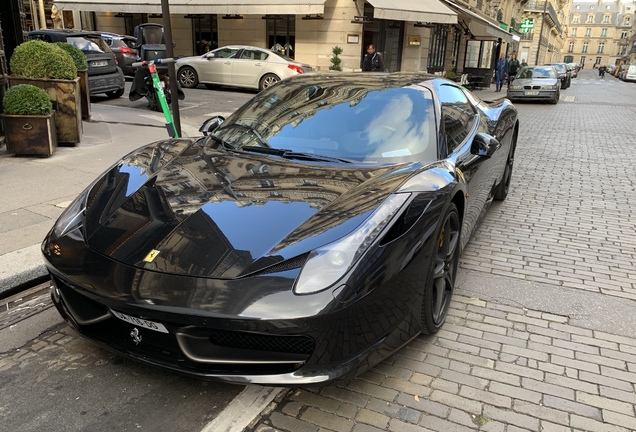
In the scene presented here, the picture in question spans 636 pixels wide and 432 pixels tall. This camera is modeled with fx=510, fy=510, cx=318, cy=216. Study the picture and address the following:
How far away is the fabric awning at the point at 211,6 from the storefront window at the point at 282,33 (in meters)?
2.52

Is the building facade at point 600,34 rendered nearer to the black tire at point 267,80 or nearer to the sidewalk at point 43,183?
the black tire at point 267,80

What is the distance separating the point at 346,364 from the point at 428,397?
0.58 meters

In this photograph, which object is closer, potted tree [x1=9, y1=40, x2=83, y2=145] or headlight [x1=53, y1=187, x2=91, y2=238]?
headlight [x1=53, y1=187, x2=91, y2=238]

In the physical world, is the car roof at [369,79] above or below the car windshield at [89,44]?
above

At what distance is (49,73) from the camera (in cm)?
713

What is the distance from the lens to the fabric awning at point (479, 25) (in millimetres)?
23781

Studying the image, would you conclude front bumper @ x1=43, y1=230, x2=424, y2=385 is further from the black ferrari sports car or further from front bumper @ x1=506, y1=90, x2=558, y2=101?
front bumper @ x1=506, y1=90, x2=558, y2=101

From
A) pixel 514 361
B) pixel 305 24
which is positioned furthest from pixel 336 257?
pixel 305 24

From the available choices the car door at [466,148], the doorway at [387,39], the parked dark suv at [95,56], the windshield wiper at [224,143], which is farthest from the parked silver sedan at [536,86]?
the windshield wiper at [224,143]

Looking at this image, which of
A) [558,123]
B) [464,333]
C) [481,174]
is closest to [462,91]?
[481,174]

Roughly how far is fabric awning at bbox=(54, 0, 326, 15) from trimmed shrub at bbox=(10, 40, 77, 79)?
1270cm

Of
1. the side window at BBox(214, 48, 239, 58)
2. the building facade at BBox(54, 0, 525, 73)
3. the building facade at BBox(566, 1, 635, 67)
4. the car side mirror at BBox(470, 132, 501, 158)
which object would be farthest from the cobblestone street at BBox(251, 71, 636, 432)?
the building facade at BBox(566, 1, 635, 67)

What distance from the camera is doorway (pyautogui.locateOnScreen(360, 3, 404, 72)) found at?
71.3 feet

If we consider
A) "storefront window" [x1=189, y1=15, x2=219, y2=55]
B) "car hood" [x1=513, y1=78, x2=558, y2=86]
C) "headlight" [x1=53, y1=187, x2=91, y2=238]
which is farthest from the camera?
"storefront window" [x1=189, y1=15, x2=219, y2=55]
